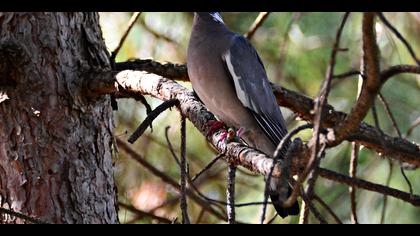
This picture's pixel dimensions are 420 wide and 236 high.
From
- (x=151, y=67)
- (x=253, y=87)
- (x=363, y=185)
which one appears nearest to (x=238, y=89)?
(x=253, y=87)

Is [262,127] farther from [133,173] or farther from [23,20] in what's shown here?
[133,173]

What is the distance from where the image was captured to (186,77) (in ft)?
11.6

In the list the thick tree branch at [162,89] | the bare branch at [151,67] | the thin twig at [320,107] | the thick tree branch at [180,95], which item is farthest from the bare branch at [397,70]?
the bare branch at [151,67]

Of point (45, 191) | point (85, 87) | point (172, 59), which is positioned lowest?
point (45, 191)

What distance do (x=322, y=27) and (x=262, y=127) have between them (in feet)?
5.21

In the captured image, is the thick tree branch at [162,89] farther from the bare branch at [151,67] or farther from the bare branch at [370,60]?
the bare branch at [370,60]

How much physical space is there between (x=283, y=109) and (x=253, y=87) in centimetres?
160

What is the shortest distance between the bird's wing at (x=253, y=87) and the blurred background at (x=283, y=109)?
987 millimetres

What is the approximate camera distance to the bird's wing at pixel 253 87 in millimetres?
3418

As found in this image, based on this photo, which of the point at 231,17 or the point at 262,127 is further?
the point at 231,17

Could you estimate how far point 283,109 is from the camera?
16.7 ft

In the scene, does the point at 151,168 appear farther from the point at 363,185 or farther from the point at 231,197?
the point at 363,185

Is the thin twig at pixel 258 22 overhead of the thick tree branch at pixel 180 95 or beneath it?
overhead

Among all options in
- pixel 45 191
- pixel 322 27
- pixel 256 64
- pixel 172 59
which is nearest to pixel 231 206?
pixel 45 191
